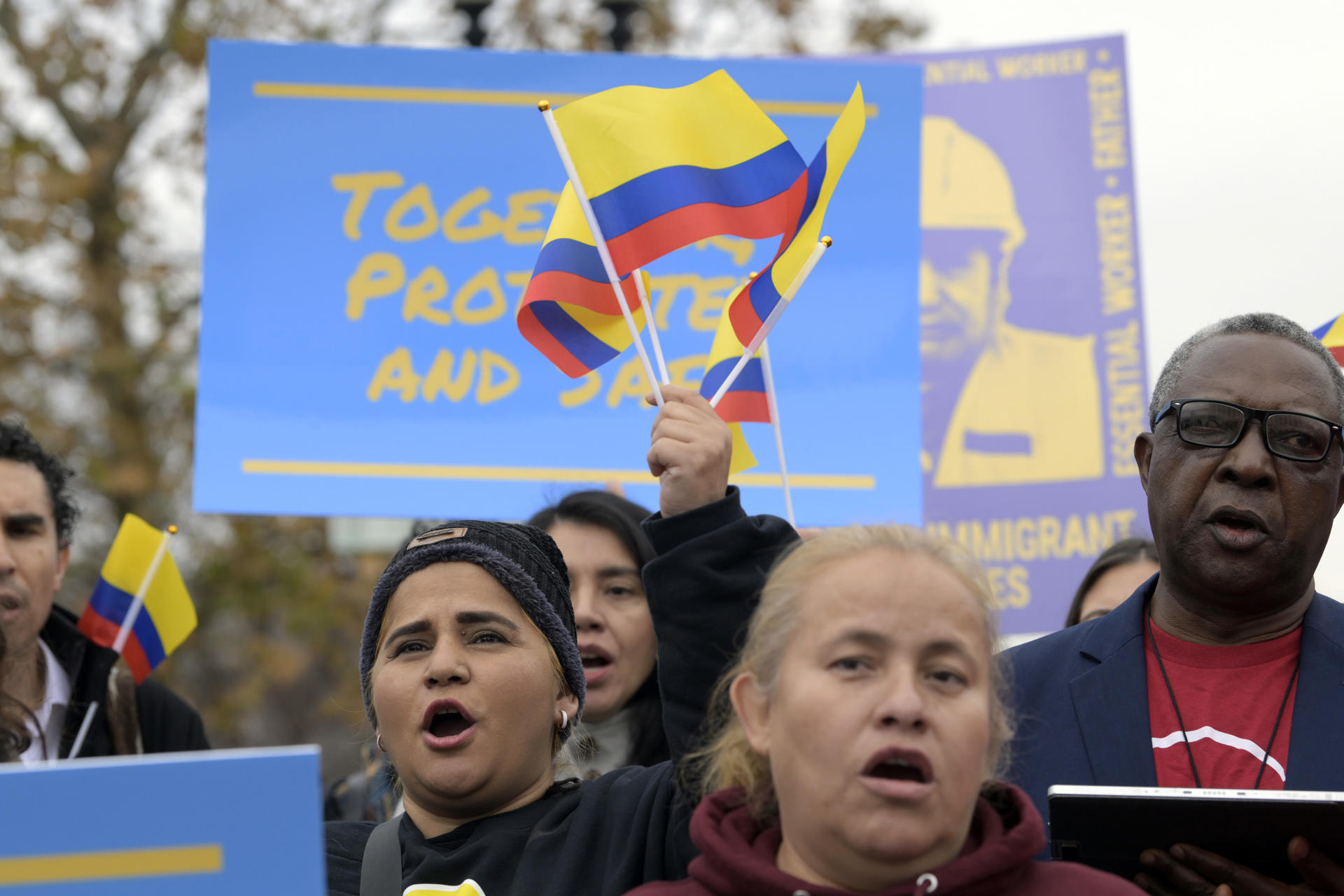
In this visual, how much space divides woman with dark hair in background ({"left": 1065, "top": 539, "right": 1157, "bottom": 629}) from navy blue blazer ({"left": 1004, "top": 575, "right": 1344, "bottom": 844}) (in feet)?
3.72

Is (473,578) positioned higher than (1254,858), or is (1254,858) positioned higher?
(473,578)

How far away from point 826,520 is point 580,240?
1523 millimetres

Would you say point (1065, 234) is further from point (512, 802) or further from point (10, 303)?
point (10, 303)

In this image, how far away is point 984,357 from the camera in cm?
522

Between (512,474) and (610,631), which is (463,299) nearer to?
(512,474)

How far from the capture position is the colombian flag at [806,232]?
108 inches

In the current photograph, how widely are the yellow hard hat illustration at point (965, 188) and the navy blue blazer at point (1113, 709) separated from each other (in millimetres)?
2911

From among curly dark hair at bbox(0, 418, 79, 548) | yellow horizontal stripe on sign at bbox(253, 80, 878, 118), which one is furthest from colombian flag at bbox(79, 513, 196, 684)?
yellow horizontal stripe on sign at bbox(253, 80, 878, 118)

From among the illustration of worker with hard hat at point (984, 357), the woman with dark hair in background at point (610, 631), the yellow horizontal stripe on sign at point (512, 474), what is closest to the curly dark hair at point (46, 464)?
the yellow horizontal stripe on sign at point (512, 474)

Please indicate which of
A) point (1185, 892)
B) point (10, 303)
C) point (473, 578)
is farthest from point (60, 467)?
point (10, 303)

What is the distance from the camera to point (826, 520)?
4.20 meters

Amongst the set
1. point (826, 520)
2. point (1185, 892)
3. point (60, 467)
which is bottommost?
point (1185, 892)

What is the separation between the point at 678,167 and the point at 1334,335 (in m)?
1.74

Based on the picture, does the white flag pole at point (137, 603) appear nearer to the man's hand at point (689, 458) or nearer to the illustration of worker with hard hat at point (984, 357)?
the man's hand at point (689, 458)
